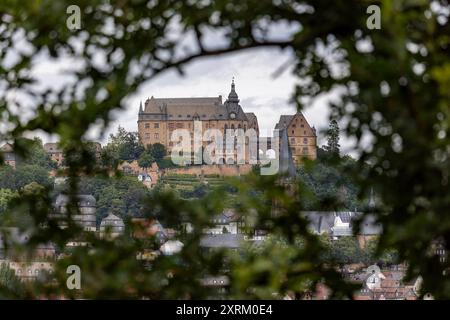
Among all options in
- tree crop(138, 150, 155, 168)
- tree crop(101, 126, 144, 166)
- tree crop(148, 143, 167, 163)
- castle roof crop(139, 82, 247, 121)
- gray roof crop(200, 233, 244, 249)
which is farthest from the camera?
castle roof crop(139, 82, 247, 121)

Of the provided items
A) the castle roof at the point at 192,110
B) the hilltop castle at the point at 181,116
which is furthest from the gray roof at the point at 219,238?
the castle roof at the point at 192,110

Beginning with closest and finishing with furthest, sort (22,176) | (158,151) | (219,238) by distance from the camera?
(219,238), (22,176), (158,151)

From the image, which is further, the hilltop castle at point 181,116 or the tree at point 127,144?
the hilltop castle at point 181,116

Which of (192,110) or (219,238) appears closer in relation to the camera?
(219,238)

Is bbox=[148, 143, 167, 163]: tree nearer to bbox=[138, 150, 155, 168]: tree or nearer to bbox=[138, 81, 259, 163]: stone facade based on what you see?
bbox=[138, 81, 259, 163]: stone facade

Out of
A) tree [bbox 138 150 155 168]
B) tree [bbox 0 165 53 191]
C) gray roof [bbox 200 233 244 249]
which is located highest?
tree [bbox 138 150 155 168]

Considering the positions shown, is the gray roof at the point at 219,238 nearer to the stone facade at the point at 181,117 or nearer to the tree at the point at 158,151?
the stone facade at the point at 181,117

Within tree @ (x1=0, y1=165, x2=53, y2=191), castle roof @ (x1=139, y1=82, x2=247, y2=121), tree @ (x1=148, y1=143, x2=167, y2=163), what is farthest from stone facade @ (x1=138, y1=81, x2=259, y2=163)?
tree @ (x1=0, y1=165, x2=53, y2=191)

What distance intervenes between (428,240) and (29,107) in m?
1.06

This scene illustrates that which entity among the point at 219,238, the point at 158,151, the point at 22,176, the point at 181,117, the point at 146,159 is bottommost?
the point at 219,238

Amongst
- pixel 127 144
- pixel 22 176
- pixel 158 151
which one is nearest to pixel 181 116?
pixel 158 151

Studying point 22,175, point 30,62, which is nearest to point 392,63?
point 30,62

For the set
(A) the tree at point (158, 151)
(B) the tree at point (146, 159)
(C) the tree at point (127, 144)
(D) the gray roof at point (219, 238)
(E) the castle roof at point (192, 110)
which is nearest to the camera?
(D) the gray roof at point (219, 238)

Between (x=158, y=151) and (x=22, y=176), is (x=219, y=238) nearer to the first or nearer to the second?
(x=22, y=176)
